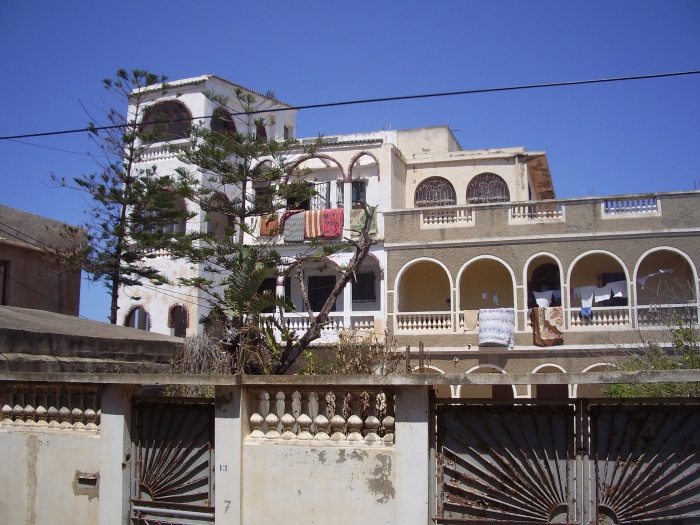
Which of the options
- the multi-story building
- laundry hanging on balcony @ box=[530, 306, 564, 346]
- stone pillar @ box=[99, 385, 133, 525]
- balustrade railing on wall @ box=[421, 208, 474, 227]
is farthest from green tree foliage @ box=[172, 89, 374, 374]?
laundry hanging on balcony @ box=[530, 306, 564, 346]

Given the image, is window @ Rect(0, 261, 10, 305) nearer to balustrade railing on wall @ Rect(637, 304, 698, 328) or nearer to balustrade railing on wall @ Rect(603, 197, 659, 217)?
balustrade railing on wall @ Rect(603, 197, 659, 217)

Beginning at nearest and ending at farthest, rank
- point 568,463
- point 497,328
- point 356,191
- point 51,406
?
1. point 568,463
2. point 51,406
3. point 497,328
4. point 356,191

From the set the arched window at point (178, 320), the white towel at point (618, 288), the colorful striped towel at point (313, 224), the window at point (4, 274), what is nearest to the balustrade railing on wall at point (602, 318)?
the white towel at point (618, 288)

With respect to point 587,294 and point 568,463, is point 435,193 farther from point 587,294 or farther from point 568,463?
point 568,463

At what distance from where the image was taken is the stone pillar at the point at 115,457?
20.9 ft

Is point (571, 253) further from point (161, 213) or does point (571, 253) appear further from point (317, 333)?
point (317, 333)

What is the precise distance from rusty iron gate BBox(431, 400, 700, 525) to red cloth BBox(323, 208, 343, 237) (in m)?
19.9

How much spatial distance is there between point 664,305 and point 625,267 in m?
1.51

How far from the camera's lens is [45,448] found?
6.86 meters

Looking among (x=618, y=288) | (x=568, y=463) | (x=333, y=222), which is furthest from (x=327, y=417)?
(x=333, y=222)

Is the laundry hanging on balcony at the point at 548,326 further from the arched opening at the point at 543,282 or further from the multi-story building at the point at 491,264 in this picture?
the arched opening at the point at 543,282

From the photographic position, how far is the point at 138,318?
29.4 metres

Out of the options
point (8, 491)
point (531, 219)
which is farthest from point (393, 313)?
point (8, 491)

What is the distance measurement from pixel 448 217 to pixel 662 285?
22.0 feet
